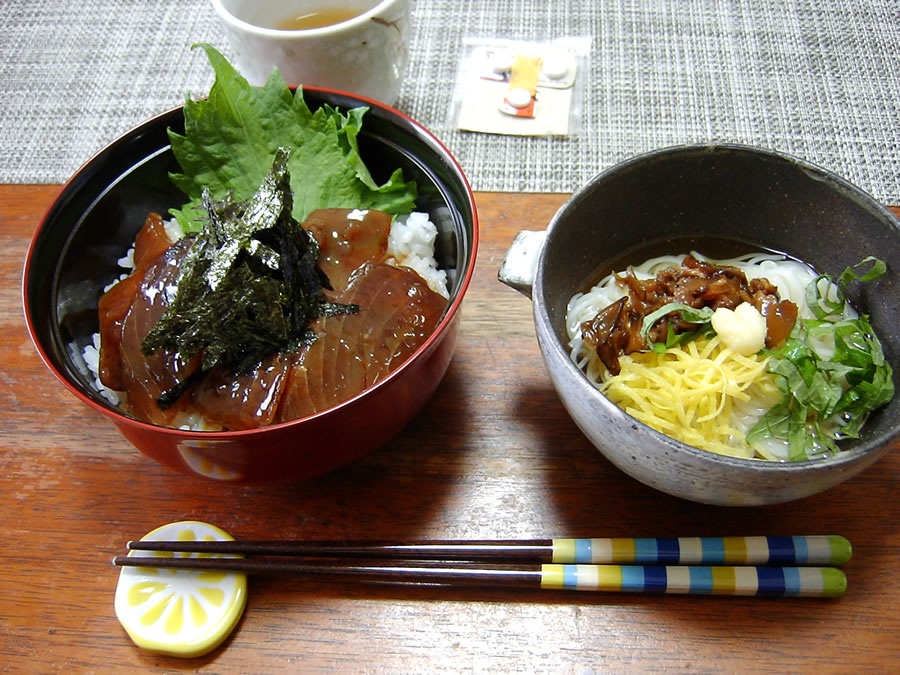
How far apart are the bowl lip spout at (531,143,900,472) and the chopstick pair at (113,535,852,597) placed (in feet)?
0.59

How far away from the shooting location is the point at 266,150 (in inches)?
61.2

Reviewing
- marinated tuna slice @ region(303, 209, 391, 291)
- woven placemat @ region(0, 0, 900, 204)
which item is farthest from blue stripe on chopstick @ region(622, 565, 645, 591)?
woven placemat @ region(0, 0, 900, 204)

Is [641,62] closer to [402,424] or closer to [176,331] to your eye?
[402,424]

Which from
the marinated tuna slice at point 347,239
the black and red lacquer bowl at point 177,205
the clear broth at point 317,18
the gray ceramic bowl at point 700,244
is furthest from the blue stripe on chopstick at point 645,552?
the clear broth at point 317,18

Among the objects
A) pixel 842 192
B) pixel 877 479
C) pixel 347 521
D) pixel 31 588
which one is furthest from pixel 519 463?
pixel 31 588

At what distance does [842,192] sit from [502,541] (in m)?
0.80

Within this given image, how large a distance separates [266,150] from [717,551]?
1.14 meters

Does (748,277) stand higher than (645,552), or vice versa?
(748,277)

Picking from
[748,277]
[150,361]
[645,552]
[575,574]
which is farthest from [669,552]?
[150,361]

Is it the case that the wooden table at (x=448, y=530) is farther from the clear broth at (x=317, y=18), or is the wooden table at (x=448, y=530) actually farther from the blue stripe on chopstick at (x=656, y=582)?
the clear broth at (x=317, y=18)

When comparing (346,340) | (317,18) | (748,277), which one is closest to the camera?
(346,340)

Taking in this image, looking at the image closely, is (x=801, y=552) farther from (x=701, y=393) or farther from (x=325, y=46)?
(x=325, y=46)

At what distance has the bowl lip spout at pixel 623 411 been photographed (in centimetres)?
→ 93

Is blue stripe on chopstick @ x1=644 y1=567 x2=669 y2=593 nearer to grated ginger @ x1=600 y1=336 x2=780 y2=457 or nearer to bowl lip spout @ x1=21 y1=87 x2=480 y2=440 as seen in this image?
grated ginger @ x1=600 y1=336 x2=780 y2=457
